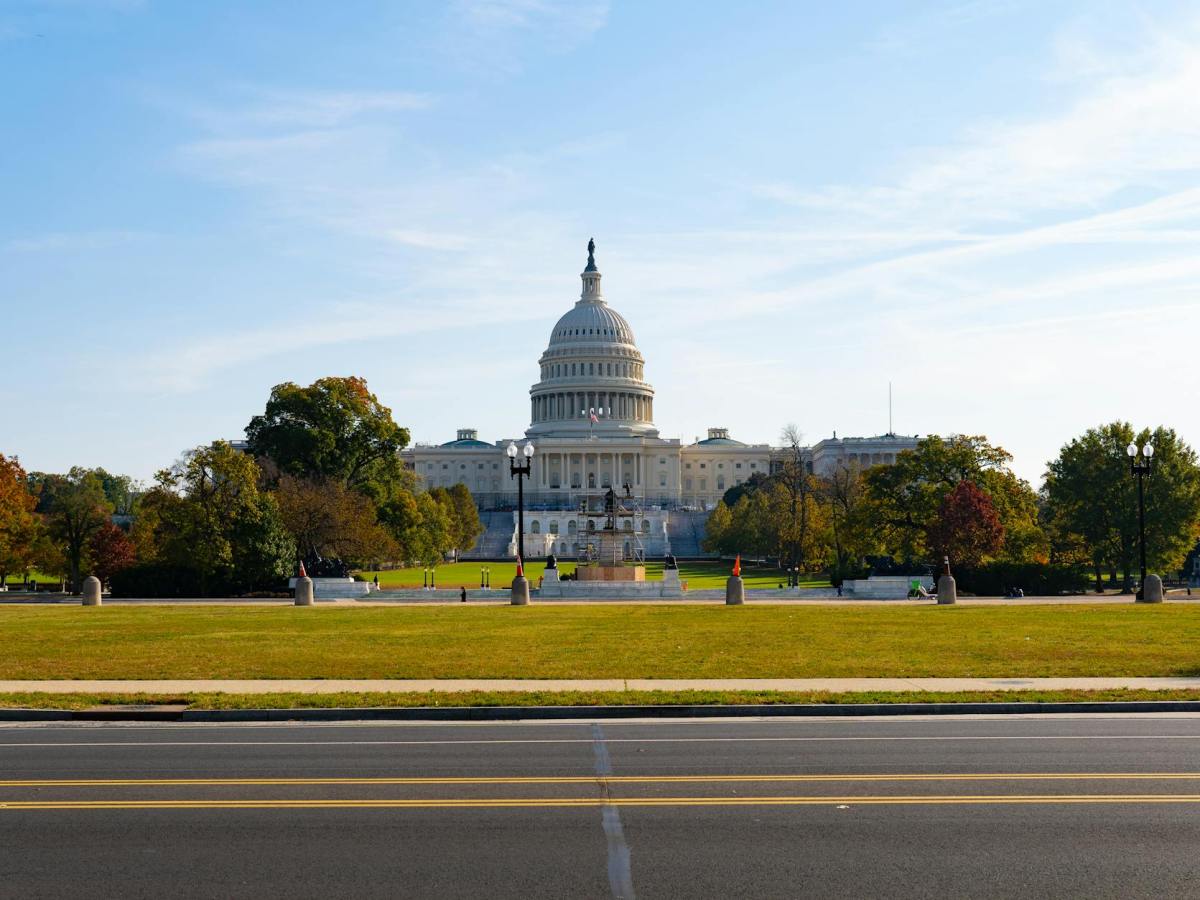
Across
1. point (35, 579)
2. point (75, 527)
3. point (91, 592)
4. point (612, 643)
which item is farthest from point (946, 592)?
point (35, 579)

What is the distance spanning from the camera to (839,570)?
73062mm

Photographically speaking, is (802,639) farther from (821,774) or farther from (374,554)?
(374,554)

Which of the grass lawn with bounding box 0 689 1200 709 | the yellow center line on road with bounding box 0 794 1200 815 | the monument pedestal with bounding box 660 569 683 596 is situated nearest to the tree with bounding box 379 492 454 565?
the monument pedestal with bounding box 660 569 683 596

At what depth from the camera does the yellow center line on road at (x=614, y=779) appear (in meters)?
14.5

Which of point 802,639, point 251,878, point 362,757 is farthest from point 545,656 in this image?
point 251,878

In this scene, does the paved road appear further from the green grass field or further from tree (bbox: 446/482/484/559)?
tree (bbox: 446/482/484/559)

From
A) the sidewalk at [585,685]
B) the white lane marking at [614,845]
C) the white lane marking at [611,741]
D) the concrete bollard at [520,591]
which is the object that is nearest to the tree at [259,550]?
the concrete bollard at [520,591]

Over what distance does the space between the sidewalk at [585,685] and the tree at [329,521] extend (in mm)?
50680

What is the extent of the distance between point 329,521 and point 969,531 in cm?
3374

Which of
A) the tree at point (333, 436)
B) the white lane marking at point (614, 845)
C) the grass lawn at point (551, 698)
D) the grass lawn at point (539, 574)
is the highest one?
the tree at point (333, 436)

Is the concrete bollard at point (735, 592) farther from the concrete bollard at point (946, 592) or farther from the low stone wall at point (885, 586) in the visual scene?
the low stone wall at point (885, 586)

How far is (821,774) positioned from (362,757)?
539 centimetres

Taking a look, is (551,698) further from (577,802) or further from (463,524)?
(463,524)

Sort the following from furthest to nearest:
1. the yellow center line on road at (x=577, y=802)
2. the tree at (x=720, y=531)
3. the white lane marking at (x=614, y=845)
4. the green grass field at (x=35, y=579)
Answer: the tree at (x=720, y=531)
the green grass field at (x=35, y=579)
the yellow center line on road at (x=577, y=802)
the white lane marking at (x=614, y=845)
